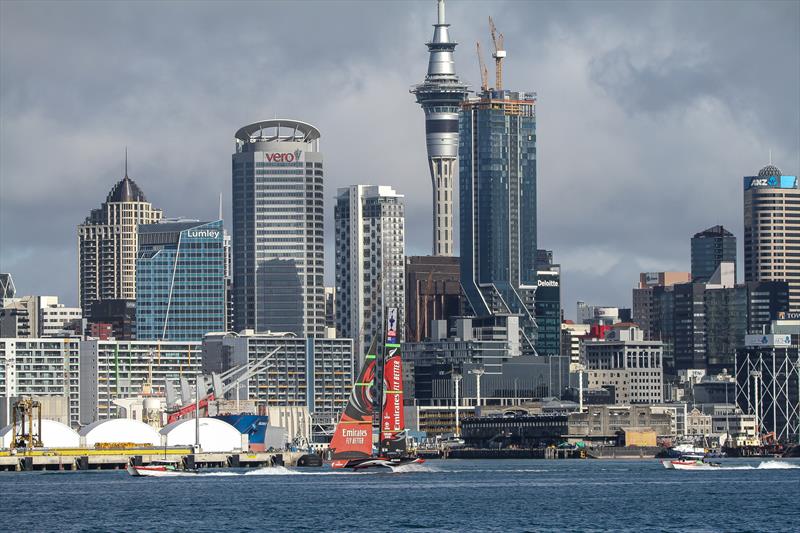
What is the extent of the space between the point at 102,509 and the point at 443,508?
27029mm

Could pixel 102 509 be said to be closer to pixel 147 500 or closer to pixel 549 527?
pixel 147 500

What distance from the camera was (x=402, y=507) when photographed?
157125 millimetres

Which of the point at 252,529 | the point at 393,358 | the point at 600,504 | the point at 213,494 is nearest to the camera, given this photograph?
the point at 252,529

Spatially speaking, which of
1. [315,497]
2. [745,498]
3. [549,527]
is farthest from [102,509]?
[745,498]

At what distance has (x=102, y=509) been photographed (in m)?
159

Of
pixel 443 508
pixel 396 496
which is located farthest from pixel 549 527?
pixel 396 496

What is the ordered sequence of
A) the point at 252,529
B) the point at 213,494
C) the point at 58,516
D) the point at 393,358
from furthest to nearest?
the point at 393,358 < the point at 213,494 < the point at 58,516 < the point at 252,529

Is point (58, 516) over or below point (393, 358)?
below

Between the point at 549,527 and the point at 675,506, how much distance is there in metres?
25.0

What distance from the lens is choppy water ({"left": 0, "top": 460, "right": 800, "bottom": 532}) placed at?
140 meters

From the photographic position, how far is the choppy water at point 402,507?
461ft

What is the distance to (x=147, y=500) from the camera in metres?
171

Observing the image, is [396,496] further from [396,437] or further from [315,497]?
[396,437]

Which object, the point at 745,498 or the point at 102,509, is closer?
the point at 102,509
